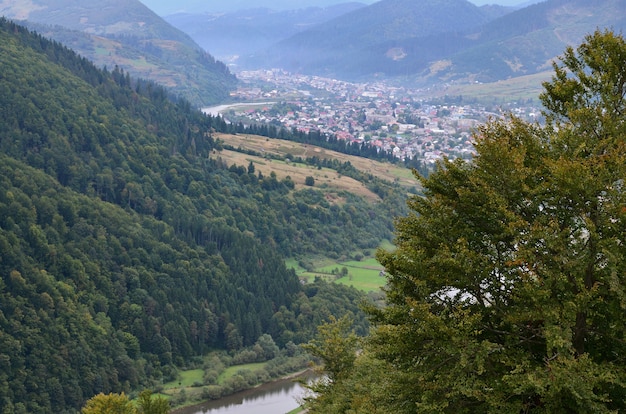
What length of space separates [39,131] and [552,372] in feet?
340

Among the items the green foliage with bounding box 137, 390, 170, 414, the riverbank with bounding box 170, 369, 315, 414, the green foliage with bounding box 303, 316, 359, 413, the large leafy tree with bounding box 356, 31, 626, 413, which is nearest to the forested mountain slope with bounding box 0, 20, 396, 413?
the riverbank with bounding box 170, 369, 315, 414

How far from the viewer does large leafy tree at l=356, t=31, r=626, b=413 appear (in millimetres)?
14531

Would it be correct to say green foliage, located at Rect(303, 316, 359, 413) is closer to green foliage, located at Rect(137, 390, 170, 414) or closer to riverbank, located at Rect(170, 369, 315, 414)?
A: green foliage, located at Rect(137, 390, 170, 414)

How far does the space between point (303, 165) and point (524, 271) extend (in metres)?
131

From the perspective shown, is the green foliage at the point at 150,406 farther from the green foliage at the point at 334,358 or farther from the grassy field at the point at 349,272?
the grassy field at the point at 349,272

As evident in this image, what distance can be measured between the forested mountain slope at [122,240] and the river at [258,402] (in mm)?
9441

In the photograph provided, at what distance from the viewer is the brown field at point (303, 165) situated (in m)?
136

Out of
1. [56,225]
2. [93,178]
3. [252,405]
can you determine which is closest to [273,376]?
[252,405]

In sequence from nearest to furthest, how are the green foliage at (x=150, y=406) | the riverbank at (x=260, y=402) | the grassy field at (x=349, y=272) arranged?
the green foliage at (x=150, y=406) < the riverbank at (x=260, y=402) < the grassy field at (x=349, y=272)

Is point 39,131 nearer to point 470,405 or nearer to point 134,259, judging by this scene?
point 134,259

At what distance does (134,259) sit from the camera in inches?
3600

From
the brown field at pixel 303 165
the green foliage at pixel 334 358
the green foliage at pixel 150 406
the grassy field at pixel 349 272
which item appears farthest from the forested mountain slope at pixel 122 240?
the green foliage at pixel 334 358

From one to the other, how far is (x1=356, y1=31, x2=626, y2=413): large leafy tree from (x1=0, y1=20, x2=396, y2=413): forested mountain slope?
57.6 m

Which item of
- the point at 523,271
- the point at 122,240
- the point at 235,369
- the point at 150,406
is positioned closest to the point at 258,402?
the point at 235,369
